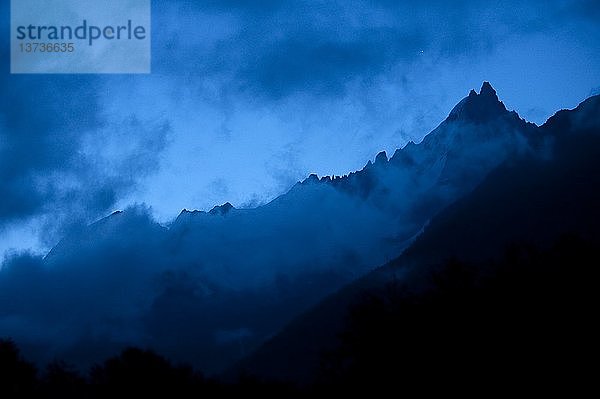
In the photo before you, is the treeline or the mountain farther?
the mountain

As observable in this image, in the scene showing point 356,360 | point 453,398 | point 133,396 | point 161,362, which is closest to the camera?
point 453,398

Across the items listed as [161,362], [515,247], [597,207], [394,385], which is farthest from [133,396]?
[597,207]

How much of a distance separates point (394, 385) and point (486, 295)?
918 centimetres

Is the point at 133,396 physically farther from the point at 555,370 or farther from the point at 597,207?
the point at 597,207

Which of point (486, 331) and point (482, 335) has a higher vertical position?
point (486, 331)

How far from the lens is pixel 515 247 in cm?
4353

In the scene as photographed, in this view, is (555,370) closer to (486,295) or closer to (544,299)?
(544,299)

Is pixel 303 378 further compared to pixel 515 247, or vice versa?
pixel 303 378

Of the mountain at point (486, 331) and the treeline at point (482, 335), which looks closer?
the treeline at point (482, 335)

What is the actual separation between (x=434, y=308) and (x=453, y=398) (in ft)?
27.7

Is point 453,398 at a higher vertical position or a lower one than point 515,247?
lower

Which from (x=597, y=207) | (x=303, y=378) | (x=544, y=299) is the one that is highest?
(x=597, y=207)

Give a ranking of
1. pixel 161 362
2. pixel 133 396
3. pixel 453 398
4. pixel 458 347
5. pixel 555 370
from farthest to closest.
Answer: pixel 161 362, pixel 133 396, pixel 458 347, pixel 453 398, pixel 555 370

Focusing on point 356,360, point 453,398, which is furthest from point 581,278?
point 356,360
